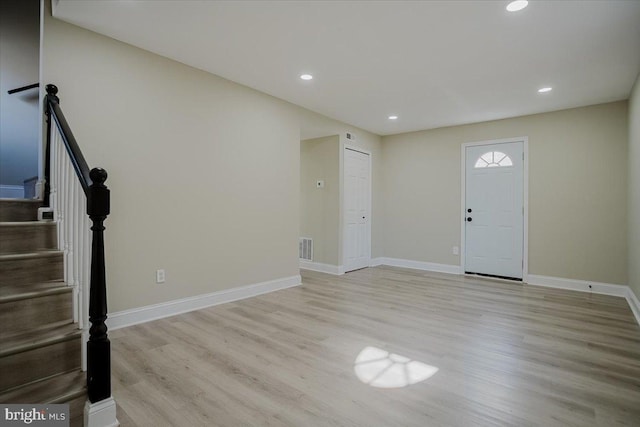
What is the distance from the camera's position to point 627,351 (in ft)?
8.48

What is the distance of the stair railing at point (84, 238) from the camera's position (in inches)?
60.0

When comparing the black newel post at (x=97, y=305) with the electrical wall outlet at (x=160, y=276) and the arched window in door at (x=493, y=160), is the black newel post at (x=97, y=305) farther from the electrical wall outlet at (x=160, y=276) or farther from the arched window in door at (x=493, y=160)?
the arched window in door at (x=493, y=160)

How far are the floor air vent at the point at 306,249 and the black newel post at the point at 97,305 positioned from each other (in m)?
4.49

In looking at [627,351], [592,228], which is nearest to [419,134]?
[592,228]

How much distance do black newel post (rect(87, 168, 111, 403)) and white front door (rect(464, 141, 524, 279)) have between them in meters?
5.42

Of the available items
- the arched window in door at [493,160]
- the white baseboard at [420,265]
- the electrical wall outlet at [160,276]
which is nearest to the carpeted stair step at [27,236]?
the electrical wall outlet at [160,276]

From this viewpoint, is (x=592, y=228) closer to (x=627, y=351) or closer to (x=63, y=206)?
(x=627, y=351)

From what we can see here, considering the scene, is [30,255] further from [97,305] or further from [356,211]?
[356,211]

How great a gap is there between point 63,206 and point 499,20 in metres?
3.40

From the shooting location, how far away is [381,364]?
2314 millimetres

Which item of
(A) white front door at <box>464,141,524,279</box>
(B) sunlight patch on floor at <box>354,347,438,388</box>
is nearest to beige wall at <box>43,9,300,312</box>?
(B) sunlight patch on floor at <box>354,347,438,388</box>

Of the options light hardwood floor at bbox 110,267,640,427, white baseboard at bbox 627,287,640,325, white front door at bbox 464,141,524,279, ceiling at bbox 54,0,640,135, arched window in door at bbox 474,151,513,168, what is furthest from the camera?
arched window in door at bbox 474,151,513,168

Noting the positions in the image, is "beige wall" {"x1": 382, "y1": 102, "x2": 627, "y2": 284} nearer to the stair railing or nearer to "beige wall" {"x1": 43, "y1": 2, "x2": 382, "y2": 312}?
"beige wall" {"x1": 43, "y1": 2, "x2": 382, "y2": 312}

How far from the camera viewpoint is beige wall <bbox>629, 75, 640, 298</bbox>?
3.40 metres
